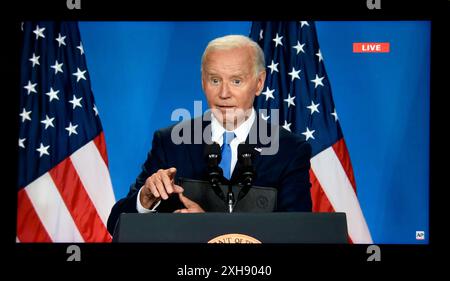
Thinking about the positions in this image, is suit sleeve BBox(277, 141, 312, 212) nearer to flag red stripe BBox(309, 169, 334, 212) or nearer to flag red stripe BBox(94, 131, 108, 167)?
flag red stripe BBox(309, 169, 334, 212)

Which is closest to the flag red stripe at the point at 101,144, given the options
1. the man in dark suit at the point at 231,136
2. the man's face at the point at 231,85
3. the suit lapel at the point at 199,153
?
the man in dark suit at the point at 231,136

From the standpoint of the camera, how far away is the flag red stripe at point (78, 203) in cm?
436

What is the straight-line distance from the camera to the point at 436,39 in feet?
14.5

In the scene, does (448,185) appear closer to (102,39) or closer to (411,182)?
(411,182)

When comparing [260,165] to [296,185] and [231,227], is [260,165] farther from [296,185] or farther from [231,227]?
[231,227]

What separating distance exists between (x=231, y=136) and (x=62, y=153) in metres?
1.18

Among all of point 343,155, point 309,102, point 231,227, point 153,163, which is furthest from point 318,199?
point 231,227

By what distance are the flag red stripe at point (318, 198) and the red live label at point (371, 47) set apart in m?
0.78

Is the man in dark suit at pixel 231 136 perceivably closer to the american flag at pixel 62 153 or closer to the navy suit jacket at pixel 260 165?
the navy suit jacket at pixel 260 165

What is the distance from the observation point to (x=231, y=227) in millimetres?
2840

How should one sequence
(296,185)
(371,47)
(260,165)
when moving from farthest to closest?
(371,47), (260,165), (296,185)

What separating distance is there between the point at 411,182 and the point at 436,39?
0.89m
